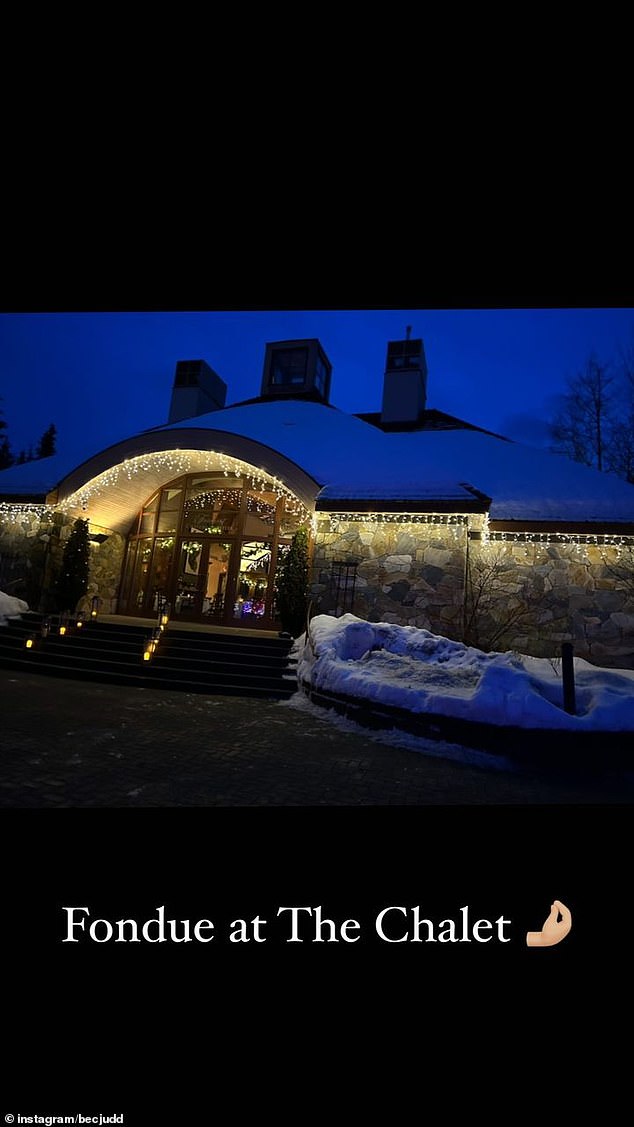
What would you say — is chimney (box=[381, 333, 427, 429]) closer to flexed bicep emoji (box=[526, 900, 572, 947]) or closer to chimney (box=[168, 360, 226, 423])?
chimney (box=[168, 360, 226, 423])

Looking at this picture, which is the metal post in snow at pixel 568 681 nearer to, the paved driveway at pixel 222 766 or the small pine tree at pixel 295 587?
the paved driveway at pixel 222 766

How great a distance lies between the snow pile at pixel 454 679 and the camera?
5.48m

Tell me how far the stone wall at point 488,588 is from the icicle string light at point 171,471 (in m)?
2.72

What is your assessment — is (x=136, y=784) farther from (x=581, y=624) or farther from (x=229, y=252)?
(x=581, y=624)

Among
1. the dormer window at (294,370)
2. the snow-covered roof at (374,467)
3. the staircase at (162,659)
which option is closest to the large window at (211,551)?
the snow-covered roof at (374,467)

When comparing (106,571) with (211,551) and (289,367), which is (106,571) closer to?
(211,551)

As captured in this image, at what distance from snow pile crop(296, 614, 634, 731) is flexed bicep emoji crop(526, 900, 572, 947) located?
412cm

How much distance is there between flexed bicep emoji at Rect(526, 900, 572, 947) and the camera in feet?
5.21

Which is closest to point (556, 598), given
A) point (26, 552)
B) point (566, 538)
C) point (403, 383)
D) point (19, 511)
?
point (566, 538)

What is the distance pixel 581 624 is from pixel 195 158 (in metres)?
11.4

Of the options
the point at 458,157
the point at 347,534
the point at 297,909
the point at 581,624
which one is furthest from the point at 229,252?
the point at 581,624

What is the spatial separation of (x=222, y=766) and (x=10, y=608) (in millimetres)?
10188

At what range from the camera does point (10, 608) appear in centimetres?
1249

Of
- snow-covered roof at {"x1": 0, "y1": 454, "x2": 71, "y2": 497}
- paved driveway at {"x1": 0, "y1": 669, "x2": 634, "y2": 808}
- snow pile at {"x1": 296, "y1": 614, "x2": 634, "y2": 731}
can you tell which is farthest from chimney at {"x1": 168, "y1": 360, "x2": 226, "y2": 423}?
paved driveway at {"x1": 0, "y1": 669, "x2": 634, "y2": 808}
